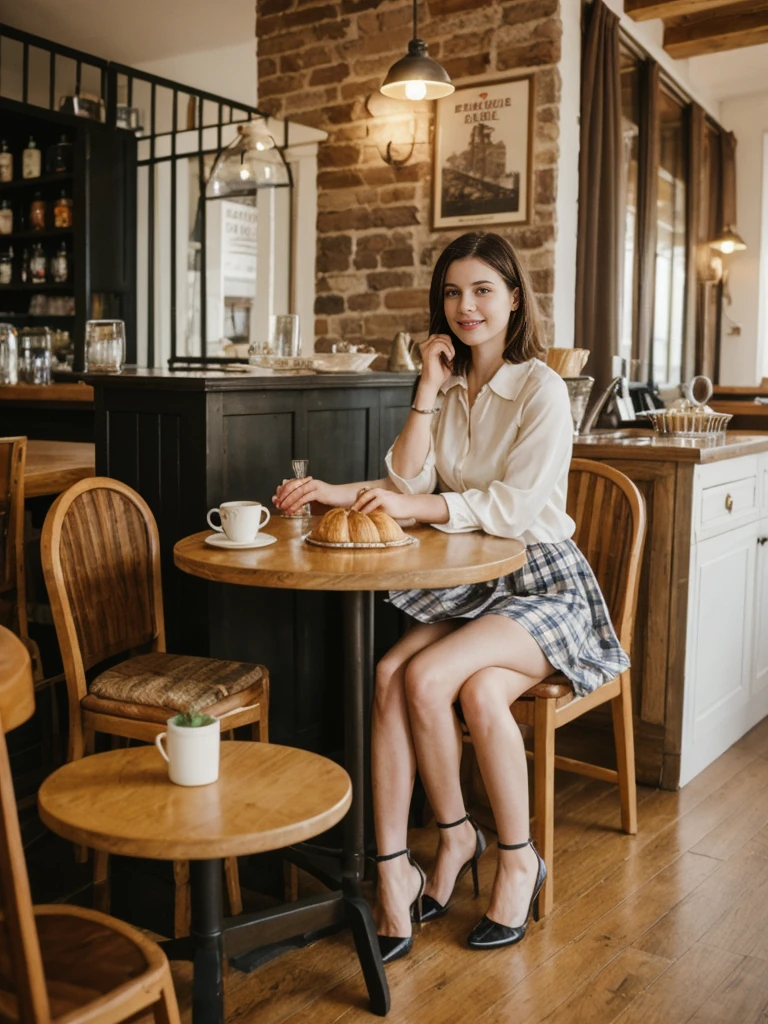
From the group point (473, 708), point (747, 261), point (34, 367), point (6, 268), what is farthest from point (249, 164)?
point (747, 261)

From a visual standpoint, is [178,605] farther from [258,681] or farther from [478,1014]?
[478,1014]

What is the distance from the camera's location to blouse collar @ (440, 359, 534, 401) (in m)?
2.23

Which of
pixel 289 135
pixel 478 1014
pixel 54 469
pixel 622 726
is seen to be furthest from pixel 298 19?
pixel 478 1014

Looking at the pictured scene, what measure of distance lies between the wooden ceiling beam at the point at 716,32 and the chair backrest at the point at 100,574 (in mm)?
4796

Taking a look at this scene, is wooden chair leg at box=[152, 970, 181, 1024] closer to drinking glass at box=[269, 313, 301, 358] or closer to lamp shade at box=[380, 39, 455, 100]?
drinking glass at box=[269, 313, 301, 358]

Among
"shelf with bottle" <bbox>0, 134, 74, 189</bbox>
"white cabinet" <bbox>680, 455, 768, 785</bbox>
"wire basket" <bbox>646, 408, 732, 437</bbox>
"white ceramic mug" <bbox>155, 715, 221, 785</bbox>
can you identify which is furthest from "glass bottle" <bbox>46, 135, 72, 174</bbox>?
"white ceramic mug" <bbox>155, 715, 221, 785</bbox>

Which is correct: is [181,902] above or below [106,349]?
below

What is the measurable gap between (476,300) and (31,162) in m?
5.29

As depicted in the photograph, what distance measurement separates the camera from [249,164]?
4.18 metres

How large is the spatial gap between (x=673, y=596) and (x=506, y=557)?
1.13 m

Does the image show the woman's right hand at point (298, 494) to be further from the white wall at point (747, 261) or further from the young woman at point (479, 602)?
the white wall at point (747, 261)

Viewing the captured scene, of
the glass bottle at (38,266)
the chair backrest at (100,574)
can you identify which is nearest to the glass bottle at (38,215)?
the glass bottle at (38,266)

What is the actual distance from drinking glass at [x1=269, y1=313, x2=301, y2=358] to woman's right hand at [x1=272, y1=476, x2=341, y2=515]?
0.71m

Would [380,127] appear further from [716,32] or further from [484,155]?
[716,32]
